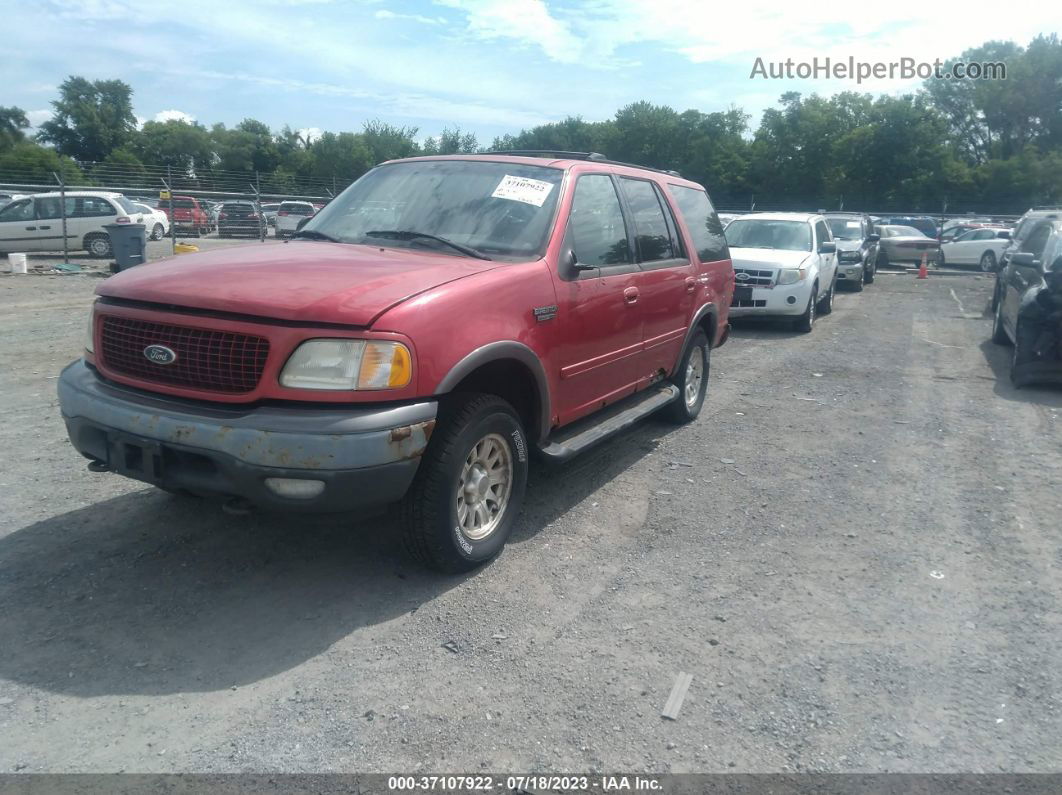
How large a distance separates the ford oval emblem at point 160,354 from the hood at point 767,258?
1026 centimetres

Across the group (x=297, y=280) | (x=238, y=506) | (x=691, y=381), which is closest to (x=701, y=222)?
(x=691, y=381)

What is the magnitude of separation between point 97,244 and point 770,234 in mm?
16066

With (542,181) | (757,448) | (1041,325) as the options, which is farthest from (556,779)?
(1041,325)

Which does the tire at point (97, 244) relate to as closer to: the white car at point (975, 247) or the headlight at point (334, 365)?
the headlight at point (334, 365)

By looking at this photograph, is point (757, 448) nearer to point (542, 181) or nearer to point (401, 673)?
point (542, 181)

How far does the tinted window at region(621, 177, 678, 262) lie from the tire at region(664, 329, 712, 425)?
898 millimetres

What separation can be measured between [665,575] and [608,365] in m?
1.43

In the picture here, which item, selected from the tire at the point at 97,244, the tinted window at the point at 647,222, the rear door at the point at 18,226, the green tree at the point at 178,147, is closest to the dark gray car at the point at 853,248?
the tinted window at the point at 647,222

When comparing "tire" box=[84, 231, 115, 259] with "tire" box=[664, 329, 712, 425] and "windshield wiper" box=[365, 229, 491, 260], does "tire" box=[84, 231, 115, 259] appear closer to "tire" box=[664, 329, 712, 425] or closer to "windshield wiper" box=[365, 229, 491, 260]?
"tire" box=[664, 329, 712, 425]

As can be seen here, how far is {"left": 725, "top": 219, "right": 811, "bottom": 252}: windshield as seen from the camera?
13.7m

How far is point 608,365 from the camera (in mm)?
5191

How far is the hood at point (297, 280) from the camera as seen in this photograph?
11.5 ft

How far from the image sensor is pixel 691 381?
7098 mm

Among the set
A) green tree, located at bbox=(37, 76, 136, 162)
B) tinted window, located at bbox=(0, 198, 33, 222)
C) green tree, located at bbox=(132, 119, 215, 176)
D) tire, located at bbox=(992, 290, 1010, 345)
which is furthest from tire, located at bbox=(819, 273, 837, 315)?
green tree, located at bbox=(37, 76, 136, 162)
